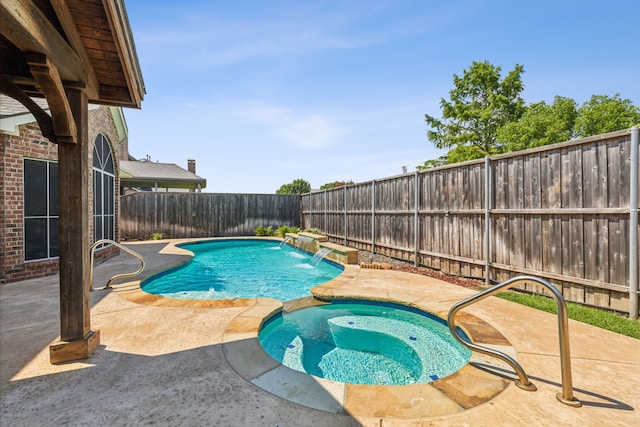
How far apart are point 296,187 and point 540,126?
132ft

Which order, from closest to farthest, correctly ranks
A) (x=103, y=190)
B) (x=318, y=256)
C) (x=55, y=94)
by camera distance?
1. (x=55, y=94)
2. (x=103, y=190)
3. (x=318, y=256)

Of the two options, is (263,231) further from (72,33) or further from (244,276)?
(72,33)

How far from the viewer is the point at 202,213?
1480cm

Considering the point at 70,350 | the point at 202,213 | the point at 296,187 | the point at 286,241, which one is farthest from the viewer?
the point at 296,187

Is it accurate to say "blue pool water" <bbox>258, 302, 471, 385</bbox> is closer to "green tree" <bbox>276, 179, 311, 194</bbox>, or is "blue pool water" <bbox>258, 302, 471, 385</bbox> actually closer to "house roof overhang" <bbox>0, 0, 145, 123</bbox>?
"house roof overhang" <bbox>0, 0, 145, 123</bbox>

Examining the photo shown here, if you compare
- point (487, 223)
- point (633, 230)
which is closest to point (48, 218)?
point (487, 223)

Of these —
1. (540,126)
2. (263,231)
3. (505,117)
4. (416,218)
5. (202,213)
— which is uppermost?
(505,117)

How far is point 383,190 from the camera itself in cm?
848

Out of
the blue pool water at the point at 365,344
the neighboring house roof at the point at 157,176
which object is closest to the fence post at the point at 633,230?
the blue pool water at the point at 365,344

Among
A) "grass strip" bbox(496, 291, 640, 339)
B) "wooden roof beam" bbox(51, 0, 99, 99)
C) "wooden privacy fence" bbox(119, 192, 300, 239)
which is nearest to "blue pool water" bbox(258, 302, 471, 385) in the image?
"grass strip" bbox(496, 291, 640, 339)

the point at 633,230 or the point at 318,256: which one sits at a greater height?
Result: the point at 633,230

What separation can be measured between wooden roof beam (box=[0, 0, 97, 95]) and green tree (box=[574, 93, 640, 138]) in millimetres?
25854

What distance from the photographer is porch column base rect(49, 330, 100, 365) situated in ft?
8.37

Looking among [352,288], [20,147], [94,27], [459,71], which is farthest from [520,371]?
[459,71]
